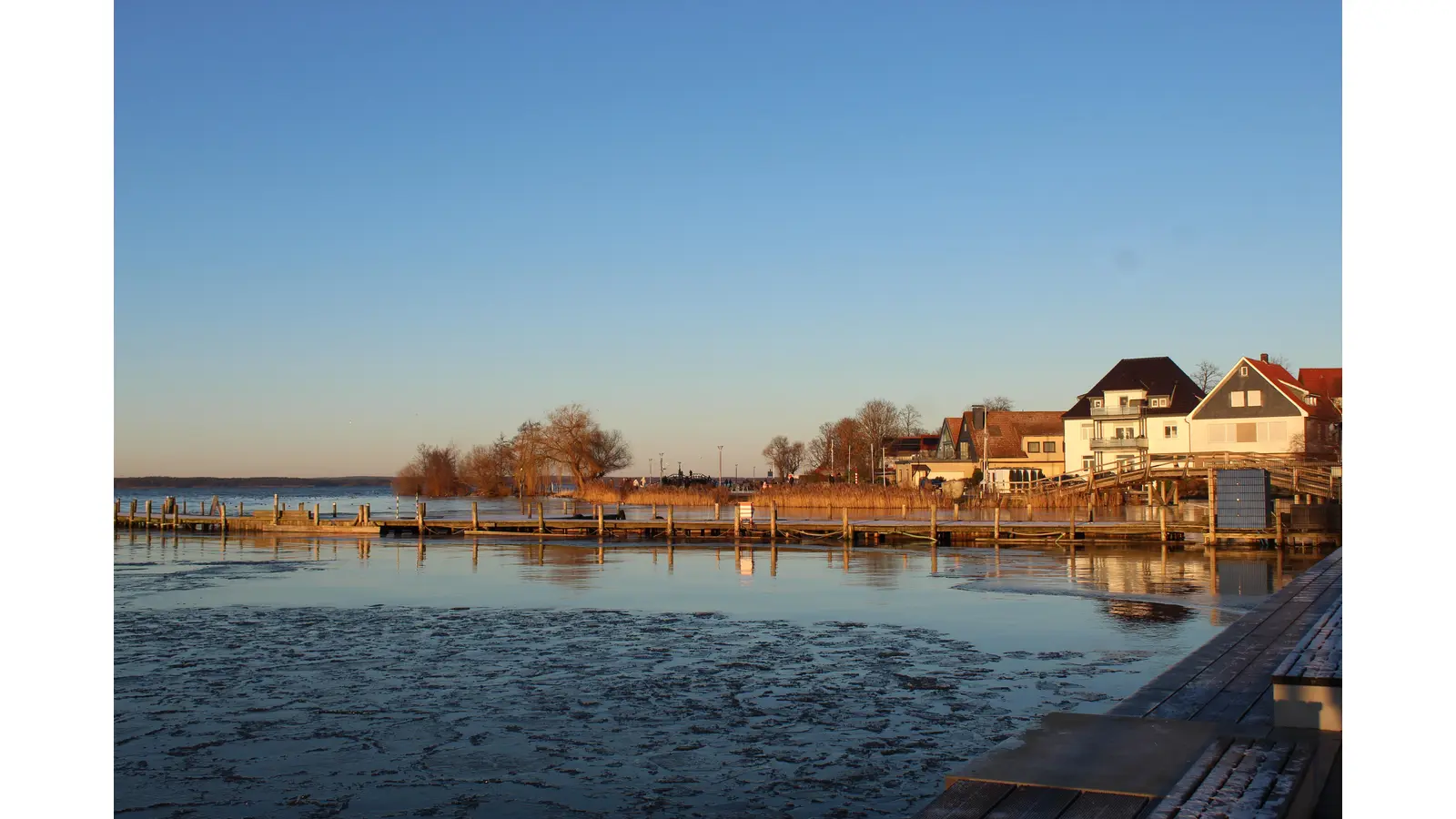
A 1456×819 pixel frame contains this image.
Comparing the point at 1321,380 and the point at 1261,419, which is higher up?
the point at 1321,380

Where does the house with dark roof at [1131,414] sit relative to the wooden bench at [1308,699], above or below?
above

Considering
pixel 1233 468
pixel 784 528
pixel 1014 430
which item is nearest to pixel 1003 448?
pixel 1014 430

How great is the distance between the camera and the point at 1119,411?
71.4 m

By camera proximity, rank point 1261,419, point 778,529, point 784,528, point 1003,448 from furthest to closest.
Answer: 1. point 1003,448
2. point 1261,419
3. point 784,528
4. point 778,529

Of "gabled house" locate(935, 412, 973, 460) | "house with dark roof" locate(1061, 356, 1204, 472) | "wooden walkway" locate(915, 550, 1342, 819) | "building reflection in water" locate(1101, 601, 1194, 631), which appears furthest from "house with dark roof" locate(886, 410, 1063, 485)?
"wooden walkway" locate(915, 550, 1342, 819)

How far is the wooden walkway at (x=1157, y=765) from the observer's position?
20.1 feet

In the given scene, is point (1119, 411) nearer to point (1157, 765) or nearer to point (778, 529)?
point (778, 529)

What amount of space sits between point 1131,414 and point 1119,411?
31.5 inches

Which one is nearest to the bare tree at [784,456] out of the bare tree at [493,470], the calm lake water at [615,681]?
the bare tree at [493,470]

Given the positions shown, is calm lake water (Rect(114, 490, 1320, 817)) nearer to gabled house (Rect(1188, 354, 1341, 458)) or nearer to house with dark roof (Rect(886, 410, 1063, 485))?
gabled house (Rect(1188, 354, 1341, 458))

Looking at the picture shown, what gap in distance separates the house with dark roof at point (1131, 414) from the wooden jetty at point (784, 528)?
19.0 metres

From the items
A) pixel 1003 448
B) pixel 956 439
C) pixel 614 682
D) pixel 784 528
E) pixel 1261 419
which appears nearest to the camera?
pixel 614 682

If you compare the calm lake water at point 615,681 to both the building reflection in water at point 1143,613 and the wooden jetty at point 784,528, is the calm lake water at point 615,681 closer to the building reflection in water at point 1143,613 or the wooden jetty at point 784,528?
the building reflection in water at point 1143,613

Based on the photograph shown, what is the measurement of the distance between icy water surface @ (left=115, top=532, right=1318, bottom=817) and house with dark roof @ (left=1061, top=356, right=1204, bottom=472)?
39823 millimetres
